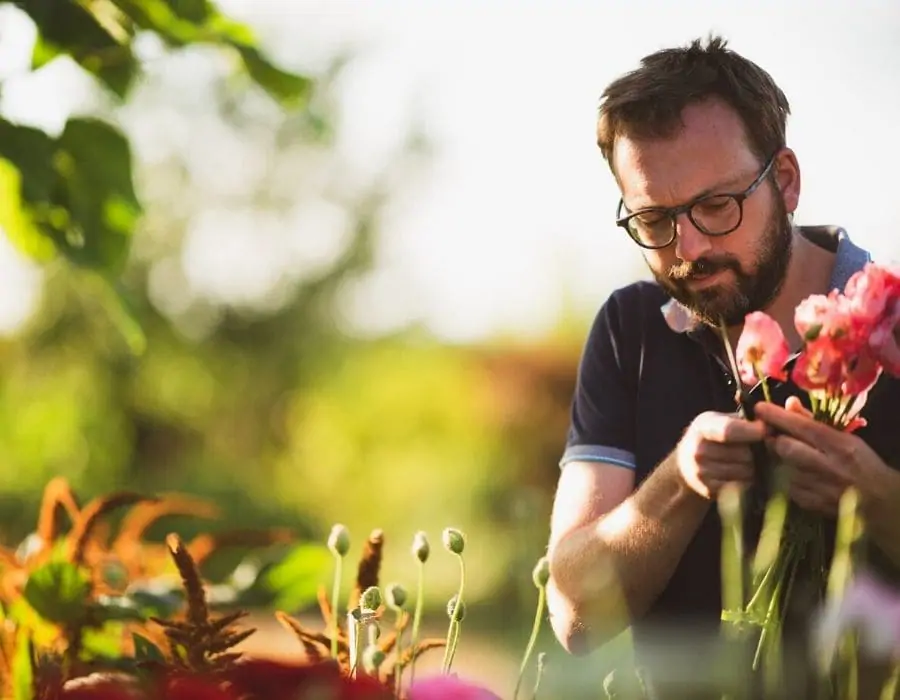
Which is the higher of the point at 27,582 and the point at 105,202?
the point at 105,202

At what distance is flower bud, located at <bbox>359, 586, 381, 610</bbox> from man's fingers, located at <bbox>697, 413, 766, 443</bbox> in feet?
1.41

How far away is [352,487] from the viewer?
13961 millimetres

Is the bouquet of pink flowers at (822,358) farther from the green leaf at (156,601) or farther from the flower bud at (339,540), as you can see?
the green leaf at (156,601)

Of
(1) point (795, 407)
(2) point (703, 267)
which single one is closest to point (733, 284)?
→ (2) point (703, 267)

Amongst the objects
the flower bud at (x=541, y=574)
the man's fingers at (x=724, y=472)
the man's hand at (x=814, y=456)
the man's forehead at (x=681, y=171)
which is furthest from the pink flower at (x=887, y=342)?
the man's forehead at (x=681, y=171)

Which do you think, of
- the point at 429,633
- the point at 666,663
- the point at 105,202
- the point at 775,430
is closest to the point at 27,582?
the point at 105,202

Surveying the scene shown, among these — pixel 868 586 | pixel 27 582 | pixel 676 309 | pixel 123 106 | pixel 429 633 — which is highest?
pixel 123 106

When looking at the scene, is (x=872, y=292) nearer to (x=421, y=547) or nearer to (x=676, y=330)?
(x=421, y=547)

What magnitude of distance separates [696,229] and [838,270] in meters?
0.32

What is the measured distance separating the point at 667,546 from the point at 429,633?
8.93 m

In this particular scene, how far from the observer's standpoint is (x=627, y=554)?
1621mm

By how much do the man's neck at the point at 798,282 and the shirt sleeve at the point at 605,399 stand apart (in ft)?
0.71

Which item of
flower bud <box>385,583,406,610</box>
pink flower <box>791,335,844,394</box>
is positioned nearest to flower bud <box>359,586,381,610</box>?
flower bud <box>385,583,406,610</box>

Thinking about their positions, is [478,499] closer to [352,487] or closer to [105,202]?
[352,487]
